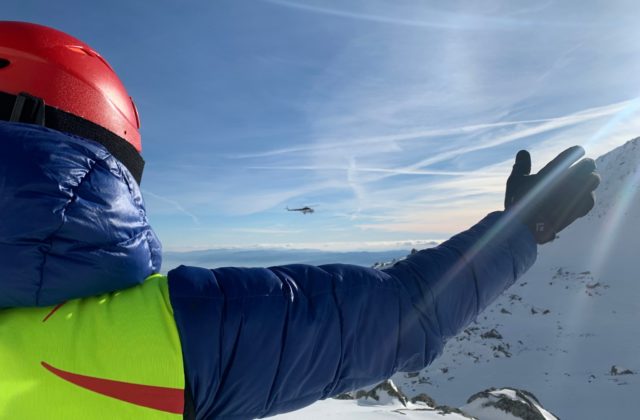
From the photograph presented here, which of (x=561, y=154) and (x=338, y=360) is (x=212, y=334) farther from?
(x=561, y=154)

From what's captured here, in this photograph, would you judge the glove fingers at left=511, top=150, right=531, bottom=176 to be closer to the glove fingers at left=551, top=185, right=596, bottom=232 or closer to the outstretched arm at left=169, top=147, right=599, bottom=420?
the glove fingers at left=551, top=185, right=596, bottom=232

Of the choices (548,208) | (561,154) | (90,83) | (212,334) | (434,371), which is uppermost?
(90,83)

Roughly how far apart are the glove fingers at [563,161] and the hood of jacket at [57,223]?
75.4 inches

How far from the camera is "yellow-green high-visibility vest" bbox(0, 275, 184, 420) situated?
1051 millimetres

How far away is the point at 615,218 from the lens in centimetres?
4975

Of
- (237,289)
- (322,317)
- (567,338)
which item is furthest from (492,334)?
(237,289)

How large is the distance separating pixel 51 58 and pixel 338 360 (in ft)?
5.48

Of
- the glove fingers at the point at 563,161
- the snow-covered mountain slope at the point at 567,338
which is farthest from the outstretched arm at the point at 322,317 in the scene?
the snow-covered mountain slope at the point at 567,338

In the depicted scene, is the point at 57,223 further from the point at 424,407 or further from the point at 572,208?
the point at 424,407

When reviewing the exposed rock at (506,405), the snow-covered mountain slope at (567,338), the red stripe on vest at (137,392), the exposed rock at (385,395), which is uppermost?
the red stripe on vest at (137,392)

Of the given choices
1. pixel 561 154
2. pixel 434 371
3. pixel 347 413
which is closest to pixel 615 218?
pixel 434 371

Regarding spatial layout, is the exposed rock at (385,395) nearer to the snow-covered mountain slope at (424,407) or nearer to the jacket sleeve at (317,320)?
the snow-covered mountain slope at (424,407)

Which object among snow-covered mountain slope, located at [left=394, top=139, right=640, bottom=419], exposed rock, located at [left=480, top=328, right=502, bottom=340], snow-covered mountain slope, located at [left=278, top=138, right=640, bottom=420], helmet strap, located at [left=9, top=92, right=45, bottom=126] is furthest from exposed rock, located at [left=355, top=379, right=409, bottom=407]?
exposed rock, located at [left=480, top=328, right=502, bottom=340]

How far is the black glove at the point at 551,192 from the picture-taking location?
70.5 inches
